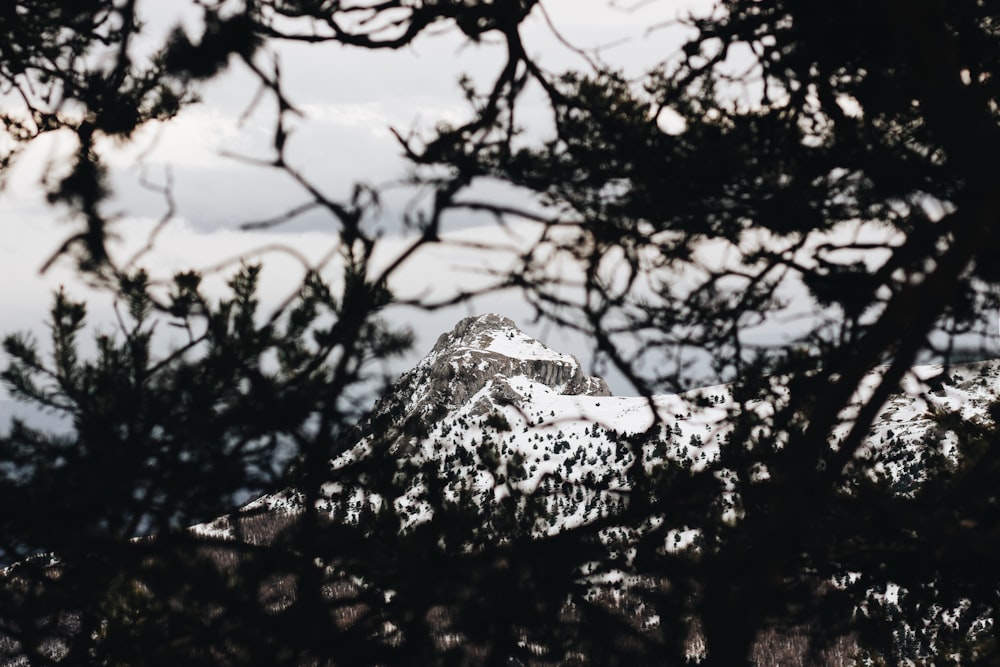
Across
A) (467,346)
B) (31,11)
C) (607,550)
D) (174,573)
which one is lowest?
(174,573)

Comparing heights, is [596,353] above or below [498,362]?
below

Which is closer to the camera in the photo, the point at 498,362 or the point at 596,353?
the point at 596,353

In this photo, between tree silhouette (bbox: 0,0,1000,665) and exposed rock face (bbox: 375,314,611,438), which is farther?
exposed rock face (bbox: 375,314,611,438)

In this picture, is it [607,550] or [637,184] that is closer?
[607,550]

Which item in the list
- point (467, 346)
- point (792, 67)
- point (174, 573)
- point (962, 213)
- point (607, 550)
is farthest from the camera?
point (467, 346)

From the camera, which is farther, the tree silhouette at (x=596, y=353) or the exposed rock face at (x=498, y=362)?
the exposed rock face at (x=498, y=362)

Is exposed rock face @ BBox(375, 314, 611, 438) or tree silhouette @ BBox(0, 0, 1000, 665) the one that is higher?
exposed rock face @ BBox(375, 314, 611, 438)

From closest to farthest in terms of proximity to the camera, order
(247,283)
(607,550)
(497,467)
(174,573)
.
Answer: (174,573) < (247,283) < (607,550) < (497,467)

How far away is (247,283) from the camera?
3498 mm

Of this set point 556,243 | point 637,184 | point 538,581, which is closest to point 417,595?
point 538,581

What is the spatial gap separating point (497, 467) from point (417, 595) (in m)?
1.03

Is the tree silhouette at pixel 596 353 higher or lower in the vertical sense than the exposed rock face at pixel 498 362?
lower

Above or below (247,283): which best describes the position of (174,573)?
below

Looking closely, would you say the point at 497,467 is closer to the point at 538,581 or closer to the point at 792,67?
the point at 538,581
